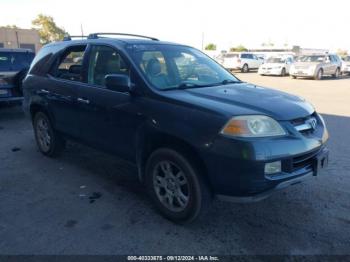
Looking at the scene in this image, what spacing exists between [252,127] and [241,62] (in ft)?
88.9

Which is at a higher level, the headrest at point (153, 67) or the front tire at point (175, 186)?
the headrest at point (153, 67)

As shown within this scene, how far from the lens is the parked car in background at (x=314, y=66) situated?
21.6 meters

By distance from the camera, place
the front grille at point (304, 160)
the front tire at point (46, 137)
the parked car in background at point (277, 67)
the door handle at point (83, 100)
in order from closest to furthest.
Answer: the front grille at point (304, 160)
the door handle at point (83, 100)
the front tire at point (46, 137)
the parked car in background at point (277, 67)

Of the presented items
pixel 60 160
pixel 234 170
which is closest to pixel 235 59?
pixel 60 160

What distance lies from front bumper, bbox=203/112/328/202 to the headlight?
0.06m

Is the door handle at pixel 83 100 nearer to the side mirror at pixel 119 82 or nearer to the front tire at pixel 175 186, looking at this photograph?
the side mirror at pixel 119 82

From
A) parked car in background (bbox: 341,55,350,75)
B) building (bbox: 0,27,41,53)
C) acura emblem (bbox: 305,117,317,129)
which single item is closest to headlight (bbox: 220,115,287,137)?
acura emblem (bbox: 305,117,317,129)

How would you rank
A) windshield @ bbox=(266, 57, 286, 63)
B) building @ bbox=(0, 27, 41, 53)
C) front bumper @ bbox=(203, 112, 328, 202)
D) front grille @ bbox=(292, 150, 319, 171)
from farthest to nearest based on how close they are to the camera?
building @ bbox=(0, 27, 41, 53)
windshield @ bbox=(266, 57, 286, 63)
front grille @ bbox=(292, 150, 319, 171)
front bumper @ bbox=(203, 112, 328, 202)

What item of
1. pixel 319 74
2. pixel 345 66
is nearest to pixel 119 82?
pixel 319 74

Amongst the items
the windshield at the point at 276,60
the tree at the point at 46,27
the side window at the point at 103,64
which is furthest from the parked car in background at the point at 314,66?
the tree at the point at 46,27

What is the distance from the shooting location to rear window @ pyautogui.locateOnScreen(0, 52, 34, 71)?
28.1 feet

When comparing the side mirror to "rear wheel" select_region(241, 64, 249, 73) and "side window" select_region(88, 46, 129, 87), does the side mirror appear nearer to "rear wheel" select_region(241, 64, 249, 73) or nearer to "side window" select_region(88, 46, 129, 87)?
"side window" select_region(88, 46, 129, 87)

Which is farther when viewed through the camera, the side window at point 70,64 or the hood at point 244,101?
the side window at point 70,64

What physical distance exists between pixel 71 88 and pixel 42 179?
1323mm
